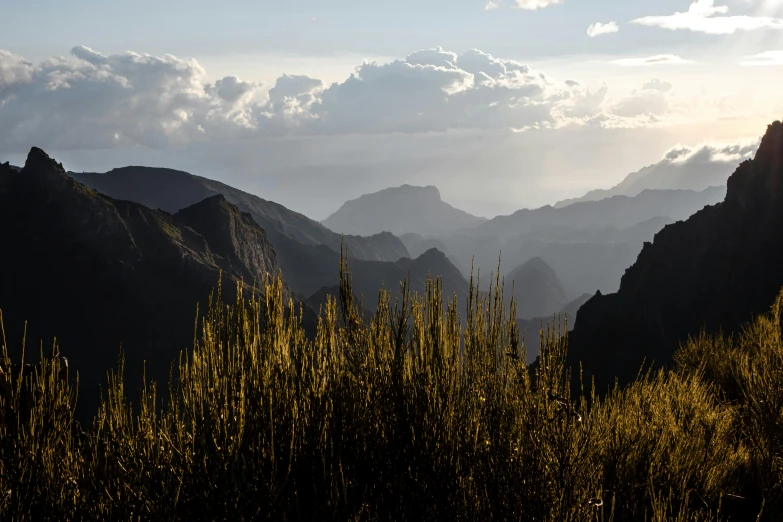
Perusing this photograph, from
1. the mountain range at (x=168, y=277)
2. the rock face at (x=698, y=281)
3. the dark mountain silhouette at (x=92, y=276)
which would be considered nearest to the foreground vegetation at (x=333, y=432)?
the mountain range at (x=168, y=277)

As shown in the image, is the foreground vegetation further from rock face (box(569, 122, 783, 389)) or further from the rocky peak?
the rocky peak

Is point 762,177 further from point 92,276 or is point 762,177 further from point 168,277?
point 92,276

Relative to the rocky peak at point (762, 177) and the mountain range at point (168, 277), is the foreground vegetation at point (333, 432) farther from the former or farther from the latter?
the rocky peak at point (762, 177)

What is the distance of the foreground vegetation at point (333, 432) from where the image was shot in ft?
16.6

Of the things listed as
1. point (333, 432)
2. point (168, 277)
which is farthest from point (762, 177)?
point (333, 432)

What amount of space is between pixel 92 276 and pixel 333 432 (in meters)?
88.1

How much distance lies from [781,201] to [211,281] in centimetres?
7050

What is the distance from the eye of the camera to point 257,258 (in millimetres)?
119375

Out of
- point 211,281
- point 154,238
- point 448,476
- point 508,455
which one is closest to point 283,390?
point 448,476

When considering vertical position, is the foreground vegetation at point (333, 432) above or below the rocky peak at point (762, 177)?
below

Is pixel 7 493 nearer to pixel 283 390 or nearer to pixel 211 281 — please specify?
pixel 283 390

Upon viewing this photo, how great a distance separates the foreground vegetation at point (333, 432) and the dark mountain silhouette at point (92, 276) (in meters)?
71.2

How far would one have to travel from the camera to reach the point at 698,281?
72812mm

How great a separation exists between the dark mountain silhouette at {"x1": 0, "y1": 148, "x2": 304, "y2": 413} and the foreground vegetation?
233ft
